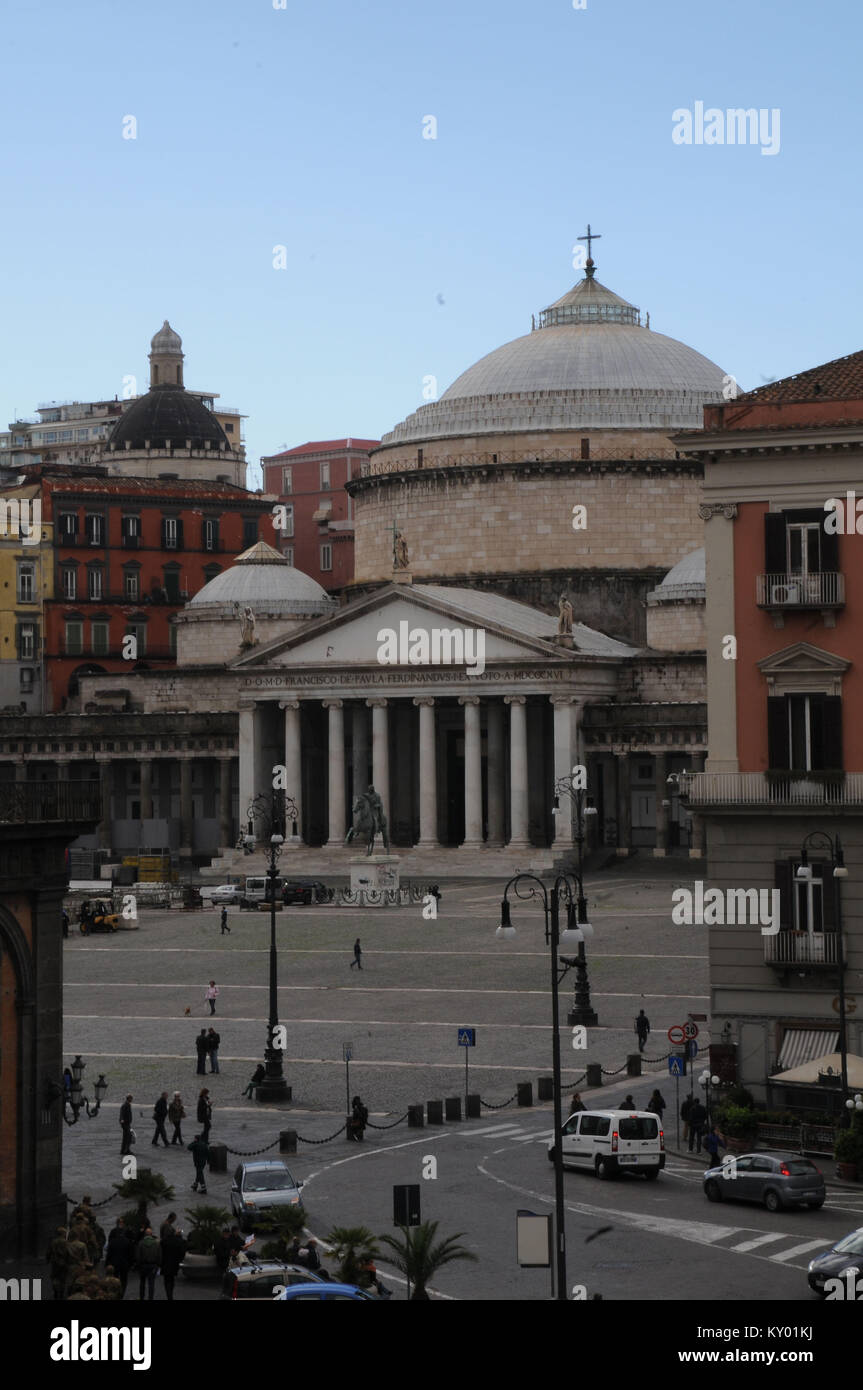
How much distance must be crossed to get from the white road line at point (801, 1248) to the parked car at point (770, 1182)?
2721 millimetres

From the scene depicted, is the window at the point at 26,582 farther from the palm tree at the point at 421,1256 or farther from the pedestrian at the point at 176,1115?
the palm tree at the point at 421,1256

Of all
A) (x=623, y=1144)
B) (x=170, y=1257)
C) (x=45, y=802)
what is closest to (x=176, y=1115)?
(x=623, y=1144)

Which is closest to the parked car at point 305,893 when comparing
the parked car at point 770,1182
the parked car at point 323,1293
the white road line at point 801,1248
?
the parked car at point 770,1182

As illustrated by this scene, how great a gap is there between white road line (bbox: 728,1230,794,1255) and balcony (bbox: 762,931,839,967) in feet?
30.3

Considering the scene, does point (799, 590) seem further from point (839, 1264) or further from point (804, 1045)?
point (839, 1264)

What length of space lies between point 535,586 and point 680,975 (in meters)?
55.6

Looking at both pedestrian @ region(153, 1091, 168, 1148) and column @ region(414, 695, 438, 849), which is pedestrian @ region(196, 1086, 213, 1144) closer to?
pedestrian @ region(153, 1091, 168, 1148)

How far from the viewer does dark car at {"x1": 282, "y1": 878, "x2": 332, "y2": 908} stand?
303 ft

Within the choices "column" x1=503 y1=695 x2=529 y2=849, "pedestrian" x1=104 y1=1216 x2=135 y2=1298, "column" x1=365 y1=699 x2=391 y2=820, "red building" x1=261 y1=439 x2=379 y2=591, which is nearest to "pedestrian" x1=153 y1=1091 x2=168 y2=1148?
"pedestrian" x1=104 y1=1216 x2=135 y2=1298

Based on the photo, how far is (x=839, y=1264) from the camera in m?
30.1

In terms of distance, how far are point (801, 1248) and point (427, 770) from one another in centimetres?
7459

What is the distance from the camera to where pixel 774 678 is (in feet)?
151

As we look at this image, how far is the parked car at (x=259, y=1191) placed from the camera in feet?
120
